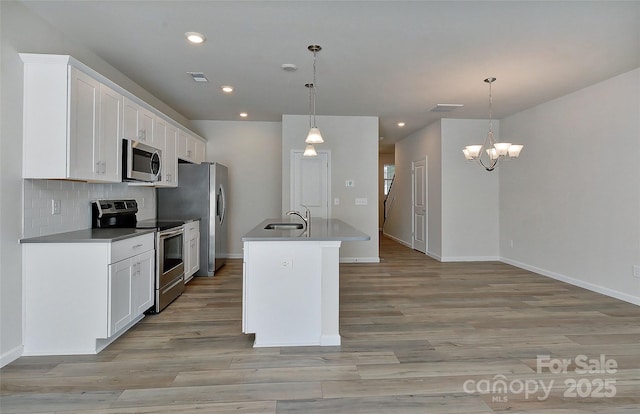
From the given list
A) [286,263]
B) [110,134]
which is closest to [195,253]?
[110,134]

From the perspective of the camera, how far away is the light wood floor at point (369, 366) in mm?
1891

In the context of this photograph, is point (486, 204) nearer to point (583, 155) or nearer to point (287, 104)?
point (583, 155)

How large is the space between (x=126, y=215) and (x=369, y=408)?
3261mm

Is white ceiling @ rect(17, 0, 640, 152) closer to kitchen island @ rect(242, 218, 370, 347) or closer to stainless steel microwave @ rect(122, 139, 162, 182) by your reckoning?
stainless steel microwave @ rect(122, 139, 162, 182)

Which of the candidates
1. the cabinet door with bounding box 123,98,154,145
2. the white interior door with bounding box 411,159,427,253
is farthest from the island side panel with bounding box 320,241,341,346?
the white interior door with bounding box 411,159,427,253

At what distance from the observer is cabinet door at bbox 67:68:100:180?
246 centimetres

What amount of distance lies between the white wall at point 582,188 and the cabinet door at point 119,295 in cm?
524

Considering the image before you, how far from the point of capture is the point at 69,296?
2453mm

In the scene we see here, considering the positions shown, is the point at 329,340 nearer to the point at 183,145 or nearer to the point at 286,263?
the point at 286,263

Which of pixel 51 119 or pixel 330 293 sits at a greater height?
pixel 51 119

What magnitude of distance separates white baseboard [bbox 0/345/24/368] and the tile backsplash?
2.66ft

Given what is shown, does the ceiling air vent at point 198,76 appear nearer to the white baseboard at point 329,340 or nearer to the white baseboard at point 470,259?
the white baseboard at point 329,340

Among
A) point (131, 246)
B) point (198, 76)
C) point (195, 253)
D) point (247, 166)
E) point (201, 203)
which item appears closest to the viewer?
point (131, 246)

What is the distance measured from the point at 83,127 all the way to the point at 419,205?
622 cm
